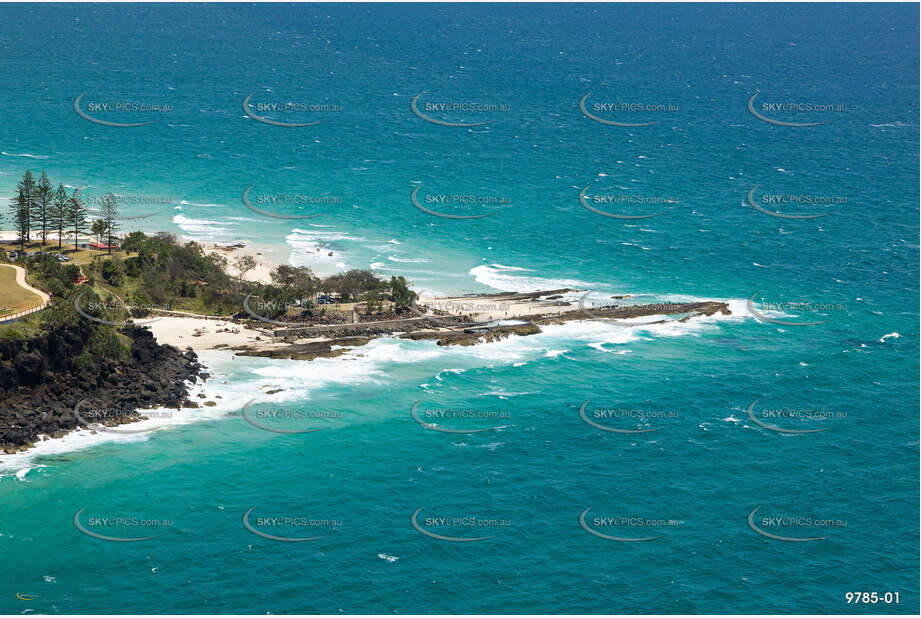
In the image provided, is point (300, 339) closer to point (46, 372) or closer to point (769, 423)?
point (46, 372)

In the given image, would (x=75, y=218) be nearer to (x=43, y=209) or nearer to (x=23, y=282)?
(x=43, y=209)

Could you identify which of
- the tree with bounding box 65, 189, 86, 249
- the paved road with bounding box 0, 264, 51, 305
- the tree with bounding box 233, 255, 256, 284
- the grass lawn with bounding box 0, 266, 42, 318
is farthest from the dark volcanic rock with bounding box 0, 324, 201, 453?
the tree with bounding box 65, 189, 86, 249

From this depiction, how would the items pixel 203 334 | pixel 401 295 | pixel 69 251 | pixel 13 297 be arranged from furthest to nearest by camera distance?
1. pixel 69 251
2. pixel 401 295
3. pixel 203 334
4. pixel 13 297

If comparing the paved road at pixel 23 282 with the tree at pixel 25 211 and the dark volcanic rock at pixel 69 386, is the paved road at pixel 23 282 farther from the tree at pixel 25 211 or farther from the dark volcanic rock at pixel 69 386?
the tree at pixel 25 211

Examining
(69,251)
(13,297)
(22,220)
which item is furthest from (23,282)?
(22,220)

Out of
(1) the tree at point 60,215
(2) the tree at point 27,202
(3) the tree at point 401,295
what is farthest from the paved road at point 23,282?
(3) the tree at point 401,295

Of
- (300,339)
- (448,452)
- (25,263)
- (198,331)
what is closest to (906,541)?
(448,452)
